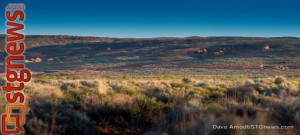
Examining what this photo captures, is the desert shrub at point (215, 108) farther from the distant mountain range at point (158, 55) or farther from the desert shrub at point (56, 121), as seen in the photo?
the distant mountain range at point (158, 55)

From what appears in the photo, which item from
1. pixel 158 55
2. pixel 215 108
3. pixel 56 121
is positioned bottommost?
pixel 158 55

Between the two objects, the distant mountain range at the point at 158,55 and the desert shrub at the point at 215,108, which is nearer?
the desert shrub at the point at 215,108

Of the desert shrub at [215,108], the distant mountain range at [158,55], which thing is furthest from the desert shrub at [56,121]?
the distant mountain range at [158,55]

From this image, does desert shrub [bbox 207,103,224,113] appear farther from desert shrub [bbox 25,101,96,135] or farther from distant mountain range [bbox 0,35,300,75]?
distant mountain range [bbox 0,35,300,75]

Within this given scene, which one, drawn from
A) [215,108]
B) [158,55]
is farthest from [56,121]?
[158,55]

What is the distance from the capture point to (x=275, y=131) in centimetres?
936

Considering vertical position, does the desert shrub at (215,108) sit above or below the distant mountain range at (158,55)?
above

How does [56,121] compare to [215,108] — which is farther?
[215,108]

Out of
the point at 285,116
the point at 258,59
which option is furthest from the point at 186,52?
the point at 285,116

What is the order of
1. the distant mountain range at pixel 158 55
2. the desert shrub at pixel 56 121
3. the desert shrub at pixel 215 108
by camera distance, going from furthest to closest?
1. the distant mountain range at pixel 158 55
2. the desert shrub at pixel 215 108
3. the desert shrub at pixel 56 121

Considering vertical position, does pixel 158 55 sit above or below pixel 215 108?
below

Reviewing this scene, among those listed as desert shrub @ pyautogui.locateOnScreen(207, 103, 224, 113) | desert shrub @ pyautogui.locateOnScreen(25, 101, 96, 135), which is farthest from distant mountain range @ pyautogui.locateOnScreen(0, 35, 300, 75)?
desert shrub @ pyautogui.locateOnScreen(25, 101, 96, 135)

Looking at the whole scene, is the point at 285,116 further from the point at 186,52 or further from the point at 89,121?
the point at 186,52

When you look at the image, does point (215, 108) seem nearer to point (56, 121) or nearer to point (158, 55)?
point (56, 121)
